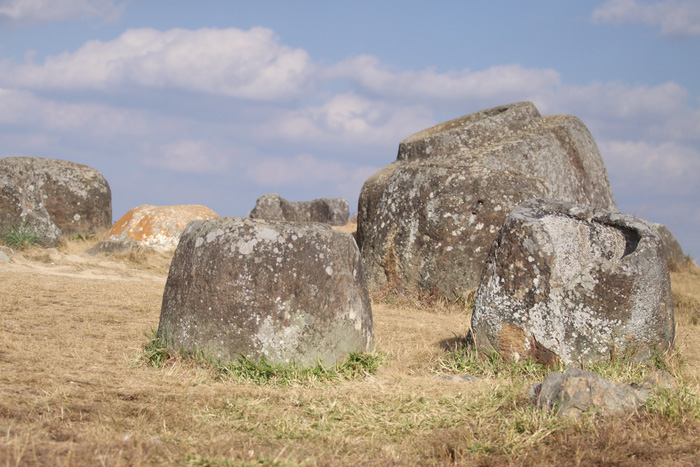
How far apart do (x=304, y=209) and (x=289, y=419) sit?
2506 cm

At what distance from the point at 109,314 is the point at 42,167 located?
1108 cm

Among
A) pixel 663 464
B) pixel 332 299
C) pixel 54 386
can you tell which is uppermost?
pixel 332 299

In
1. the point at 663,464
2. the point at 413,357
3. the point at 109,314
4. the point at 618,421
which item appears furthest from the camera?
the point at 109,314

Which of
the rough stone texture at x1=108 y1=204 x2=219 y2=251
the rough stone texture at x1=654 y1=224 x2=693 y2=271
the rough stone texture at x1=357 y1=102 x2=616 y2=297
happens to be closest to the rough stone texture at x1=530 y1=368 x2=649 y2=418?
the rough stone texture at x1=357 y1=102 x2=616 y2=297

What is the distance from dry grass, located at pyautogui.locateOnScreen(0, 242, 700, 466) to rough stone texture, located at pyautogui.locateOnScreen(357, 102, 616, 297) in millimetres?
2710

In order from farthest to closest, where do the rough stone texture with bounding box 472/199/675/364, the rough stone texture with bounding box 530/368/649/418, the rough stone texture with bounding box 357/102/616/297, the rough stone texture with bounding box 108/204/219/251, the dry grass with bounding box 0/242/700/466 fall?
the rough stone texture with bounding box 108/204/219/251
the rough stone texture with bounding box 357/102/616/297
the rough stone texture with bounding box 472/199/675/364
the rough stone texture with bounding box 530/368/649/418
the dry grass with bounding box 0/242/700/466

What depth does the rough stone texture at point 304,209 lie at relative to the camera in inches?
1109

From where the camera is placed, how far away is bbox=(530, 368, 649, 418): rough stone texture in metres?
4.10

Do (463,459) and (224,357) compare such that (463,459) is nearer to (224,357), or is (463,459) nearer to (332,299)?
(332,299)

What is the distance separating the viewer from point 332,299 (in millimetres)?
5285

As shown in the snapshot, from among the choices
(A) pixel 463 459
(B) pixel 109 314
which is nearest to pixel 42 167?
(B) pixel 109 314

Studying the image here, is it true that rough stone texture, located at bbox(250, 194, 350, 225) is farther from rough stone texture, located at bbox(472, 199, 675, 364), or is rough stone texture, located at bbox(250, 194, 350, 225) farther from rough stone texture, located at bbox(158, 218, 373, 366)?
rough stone texture, located at bbox(158, 218, 373, 366)

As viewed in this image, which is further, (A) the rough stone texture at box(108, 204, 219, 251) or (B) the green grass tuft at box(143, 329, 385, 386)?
(A) the rough stone texture at box(108, 204, 219, 251)

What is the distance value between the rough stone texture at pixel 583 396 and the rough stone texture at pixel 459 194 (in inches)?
178
